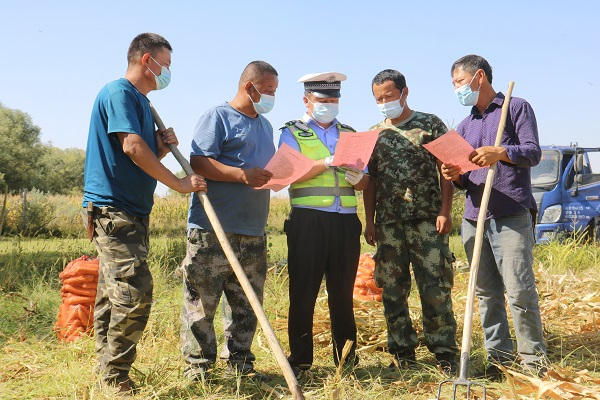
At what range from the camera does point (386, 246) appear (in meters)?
4.36

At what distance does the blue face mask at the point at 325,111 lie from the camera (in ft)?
13.5

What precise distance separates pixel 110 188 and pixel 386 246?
195 cm

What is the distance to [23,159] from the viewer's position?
34.2 metres

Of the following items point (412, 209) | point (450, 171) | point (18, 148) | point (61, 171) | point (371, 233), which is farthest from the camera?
point (61, 171)

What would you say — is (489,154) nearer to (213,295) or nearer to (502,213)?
(502,213)

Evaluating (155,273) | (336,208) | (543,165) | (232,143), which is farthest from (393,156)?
(543,165)

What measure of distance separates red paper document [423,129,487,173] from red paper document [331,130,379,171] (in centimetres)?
36

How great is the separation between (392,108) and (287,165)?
905 millimetres

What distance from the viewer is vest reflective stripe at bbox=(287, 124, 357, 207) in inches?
159

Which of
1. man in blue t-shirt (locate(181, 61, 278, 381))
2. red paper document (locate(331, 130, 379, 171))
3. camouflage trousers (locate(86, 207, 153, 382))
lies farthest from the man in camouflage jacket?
camouflage trousers (locate(86, 207, 153, 382))

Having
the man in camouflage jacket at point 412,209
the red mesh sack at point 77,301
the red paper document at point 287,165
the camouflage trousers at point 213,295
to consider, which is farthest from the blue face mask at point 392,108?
the red mesh sack at point 77,301

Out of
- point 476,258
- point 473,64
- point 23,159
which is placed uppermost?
point 23,159

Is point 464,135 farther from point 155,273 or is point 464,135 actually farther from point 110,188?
point 155,273

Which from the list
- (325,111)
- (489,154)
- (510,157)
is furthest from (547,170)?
(325,111)
